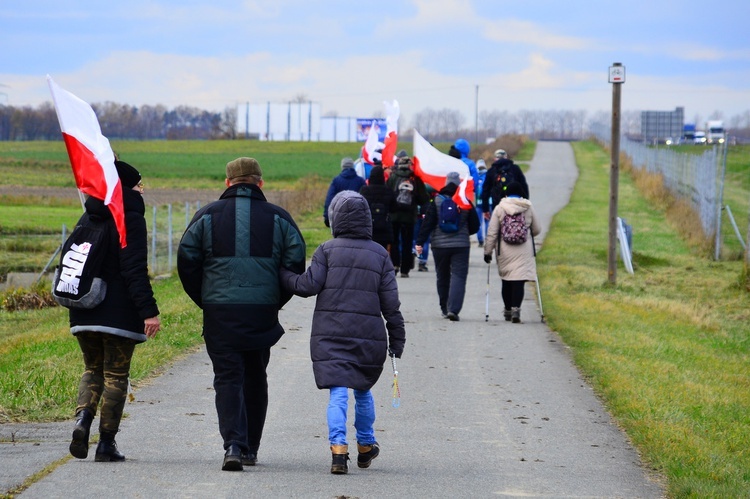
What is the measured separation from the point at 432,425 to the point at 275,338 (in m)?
1.95

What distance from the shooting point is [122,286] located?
263 inches

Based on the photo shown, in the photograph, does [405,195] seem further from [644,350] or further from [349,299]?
[349,299]

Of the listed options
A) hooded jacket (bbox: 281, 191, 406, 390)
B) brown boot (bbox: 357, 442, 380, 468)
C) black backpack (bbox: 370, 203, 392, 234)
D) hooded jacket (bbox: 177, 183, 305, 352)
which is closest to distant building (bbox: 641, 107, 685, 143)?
black backpack (bbox: 370, 203, 392, 234)

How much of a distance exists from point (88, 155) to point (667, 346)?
810cm

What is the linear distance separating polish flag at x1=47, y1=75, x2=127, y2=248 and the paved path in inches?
56.1

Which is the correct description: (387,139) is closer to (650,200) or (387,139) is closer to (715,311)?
(715,311)

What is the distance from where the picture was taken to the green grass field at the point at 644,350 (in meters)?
7.80

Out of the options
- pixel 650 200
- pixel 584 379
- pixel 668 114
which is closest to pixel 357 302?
pixel 584 379

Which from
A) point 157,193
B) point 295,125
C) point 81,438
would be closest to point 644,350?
point 81,438

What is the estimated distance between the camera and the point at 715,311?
17.3 meters

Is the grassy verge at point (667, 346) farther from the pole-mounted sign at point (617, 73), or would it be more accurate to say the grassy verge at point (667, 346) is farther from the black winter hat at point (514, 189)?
the pole-mounted sign at point (617, 73)

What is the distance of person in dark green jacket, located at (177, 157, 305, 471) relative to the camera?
6520mm

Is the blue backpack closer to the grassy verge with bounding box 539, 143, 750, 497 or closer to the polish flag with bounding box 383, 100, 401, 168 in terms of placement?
the grassy verge with bounding box 539, 143, 750, 497

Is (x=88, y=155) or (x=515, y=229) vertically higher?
(x=88, y=155)
